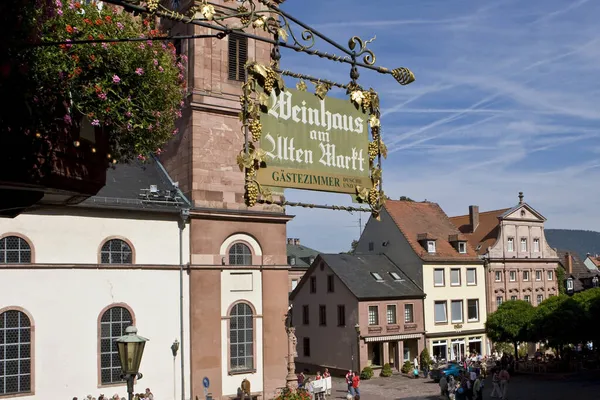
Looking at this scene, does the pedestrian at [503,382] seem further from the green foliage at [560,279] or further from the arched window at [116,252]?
the green foliage at [560,279]

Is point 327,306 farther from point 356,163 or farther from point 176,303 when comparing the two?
point 356,163

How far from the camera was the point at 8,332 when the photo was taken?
900 inches

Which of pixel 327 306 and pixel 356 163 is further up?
pixel 356 163

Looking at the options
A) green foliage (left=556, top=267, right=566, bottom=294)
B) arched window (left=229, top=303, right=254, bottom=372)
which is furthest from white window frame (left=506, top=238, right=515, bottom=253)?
arched window (left=229, top=303, right=254, bottom=372)

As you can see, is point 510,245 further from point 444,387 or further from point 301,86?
point 301,86

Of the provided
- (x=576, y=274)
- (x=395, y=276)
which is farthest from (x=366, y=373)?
(x=576, y=274)

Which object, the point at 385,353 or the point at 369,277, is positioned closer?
the point at 385,353

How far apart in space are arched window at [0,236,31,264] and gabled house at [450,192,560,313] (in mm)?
34774

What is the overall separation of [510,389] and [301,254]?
109 ft

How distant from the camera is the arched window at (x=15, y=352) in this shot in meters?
22.7

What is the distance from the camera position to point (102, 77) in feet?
20.0

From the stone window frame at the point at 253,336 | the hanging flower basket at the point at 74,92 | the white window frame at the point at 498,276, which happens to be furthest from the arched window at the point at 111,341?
the white window frame at the point at 498,276

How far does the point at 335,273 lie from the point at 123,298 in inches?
740

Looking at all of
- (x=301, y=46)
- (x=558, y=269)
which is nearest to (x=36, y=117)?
(x=301, y=46)
